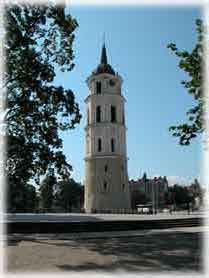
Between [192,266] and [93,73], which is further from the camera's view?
[93,73]

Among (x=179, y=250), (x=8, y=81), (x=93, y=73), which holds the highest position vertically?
(x=93, y=73)

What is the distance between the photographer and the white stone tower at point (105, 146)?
2490 inches

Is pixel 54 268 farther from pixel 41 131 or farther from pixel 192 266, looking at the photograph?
pixel 41 131

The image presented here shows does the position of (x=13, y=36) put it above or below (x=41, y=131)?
→ above

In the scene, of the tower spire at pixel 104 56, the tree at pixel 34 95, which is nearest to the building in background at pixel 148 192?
the tower spire at pixel 104 56

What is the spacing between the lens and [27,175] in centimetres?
2061

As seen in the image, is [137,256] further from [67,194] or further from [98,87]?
[67,194]

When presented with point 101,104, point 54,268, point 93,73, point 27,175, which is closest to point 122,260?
point 54,268

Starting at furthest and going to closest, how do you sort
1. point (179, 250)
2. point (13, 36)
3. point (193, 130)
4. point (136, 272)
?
1. point (13, 36)
2. point (193, 130)
3. point (179, 250)
4. point (136, 272)

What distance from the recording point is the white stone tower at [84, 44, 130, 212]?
208 ft

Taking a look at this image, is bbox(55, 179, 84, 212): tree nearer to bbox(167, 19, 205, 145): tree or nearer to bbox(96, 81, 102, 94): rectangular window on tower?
bbox(96, 81, 102, 94): rectangular window on tower

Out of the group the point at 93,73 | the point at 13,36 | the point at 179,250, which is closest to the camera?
the point at 179,250

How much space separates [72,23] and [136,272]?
16275 mm

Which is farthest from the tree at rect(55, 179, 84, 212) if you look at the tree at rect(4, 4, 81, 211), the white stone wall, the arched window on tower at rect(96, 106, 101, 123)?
the tree at rect(4, 4, 81, 211)
